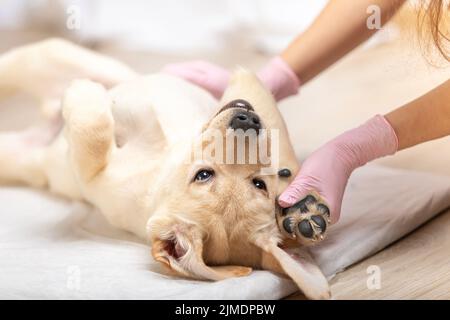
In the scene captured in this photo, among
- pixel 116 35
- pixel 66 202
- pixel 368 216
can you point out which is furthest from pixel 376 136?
pixel 116 35

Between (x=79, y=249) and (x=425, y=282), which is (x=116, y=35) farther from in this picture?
(x=425, y=282)

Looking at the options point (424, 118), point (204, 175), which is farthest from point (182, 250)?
point (424, 118)

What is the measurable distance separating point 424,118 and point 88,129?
756 mm

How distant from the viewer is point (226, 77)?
2.11m

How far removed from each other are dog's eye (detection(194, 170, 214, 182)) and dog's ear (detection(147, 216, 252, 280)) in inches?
3.7

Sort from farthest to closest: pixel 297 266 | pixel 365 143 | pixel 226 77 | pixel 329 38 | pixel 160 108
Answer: pixel 226 77, pixel 329 38, pixel 160 108, pixel 365 143, pixel 297 266

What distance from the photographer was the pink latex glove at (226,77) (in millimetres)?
2043

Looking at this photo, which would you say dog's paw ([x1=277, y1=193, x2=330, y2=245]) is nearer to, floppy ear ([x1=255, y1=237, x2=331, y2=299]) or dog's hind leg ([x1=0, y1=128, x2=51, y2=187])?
floppy ear ([x1=255, y1=237, x2=331, y2=299])

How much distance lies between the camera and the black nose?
1.45 metres

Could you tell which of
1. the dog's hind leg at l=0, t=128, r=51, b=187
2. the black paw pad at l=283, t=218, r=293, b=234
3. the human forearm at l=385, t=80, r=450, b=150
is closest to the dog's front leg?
the dog's hind leg at l=0, t=128, r=51, b=187

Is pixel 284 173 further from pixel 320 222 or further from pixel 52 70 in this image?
pixel 52 70

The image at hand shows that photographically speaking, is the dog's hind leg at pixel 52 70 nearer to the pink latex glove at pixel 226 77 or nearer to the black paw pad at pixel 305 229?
the pink latex glove at pixel 226 77

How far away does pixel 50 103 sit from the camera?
2.23 metres
